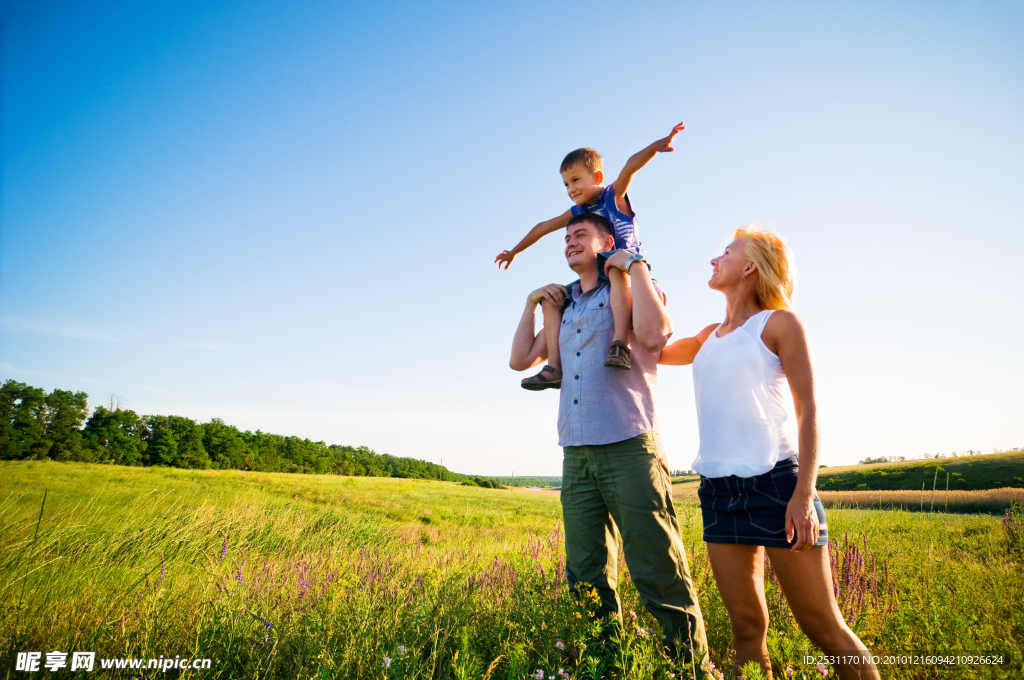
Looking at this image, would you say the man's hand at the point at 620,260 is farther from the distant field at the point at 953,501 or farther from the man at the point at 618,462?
the distant field at the point at 953,501

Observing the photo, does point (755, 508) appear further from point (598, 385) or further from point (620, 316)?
point (620, 316)

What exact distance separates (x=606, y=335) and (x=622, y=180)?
1569 mm

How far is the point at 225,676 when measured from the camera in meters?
2.49

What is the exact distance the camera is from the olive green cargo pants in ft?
7.61

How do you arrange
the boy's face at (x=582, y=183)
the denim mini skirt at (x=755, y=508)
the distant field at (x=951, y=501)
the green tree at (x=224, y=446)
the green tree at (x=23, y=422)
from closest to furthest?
the denim mini skirt at (x=755, y=508)
the boy's face at (x=582, y=183)
the distant field at (x=951, y=501)
the green tree at (x=23, y=422)
the green tree at (x=224, y=446)

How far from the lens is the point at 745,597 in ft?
6.91

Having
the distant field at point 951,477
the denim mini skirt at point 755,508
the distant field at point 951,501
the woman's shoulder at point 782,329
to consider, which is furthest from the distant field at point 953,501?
the woman's shoulder at point 782,329

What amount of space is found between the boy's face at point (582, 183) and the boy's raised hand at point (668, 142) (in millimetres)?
580

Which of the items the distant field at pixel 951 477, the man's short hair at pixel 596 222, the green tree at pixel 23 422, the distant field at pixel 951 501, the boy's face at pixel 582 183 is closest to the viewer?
the man's short hair at pixel 596 222

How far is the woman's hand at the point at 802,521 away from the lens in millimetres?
1872

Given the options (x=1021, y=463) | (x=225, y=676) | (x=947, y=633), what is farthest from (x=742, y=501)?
(x=1021, y=463)

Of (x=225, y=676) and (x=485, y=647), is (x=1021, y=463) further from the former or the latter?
(x=225, y=676)

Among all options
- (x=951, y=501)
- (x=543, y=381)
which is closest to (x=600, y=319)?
(x=543, y=381)

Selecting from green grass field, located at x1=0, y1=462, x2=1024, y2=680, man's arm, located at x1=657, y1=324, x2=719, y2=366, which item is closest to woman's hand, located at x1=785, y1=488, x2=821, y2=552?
green grass field, located at x1=0, y1=462, x2=1024, y2=680
